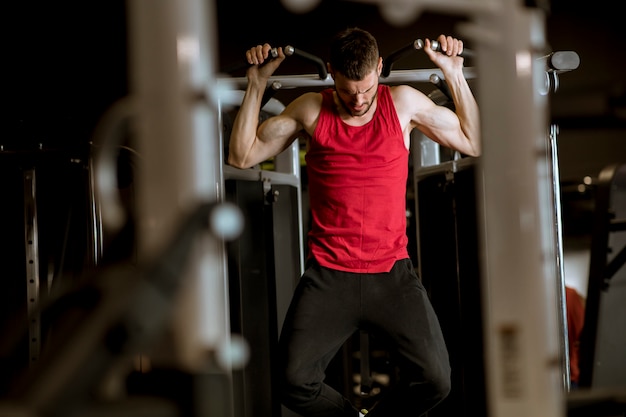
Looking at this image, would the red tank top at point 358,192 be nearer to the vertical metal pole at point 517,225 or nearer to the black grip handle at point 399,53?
the black grip handle at point 399,53

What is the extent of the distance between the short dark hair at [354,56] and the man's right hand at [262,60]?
210 millimetres

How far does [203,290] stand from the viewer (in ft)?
3.23

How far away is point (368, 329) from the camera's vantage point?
274 centimetres

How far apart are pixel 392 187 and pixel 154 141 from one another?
1912mm

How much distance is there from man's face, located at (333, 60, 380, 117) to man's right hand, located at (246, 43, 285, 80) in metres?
0.24

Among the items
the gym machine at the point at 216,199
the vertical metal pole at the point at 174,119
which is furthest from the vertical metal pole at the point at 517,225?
the vertical metal pole at the point at 174,119

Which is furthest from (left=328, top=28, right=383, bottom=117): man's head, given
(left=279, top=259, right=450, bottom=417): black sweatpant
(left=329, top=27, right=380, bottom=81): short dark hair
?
(left=279, top=259, right=450, bottom=417): black sweatpant

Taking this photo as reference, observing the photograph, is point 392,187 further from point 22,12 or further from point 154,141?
point 22,12

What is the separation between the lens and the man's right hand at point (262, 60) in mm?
2629

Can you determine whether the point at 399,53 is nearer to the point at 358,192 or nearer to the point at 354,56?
the point at 354,56

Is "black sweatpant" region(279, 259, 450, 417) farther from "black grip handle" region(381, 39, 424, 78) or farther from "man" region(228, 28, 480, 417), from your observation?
"black grip handle" region(381, 39, 424, 78)

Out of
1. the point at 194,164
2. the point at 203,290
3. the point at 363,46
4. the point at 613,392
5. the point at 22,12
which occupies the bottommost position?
the point at 613,392

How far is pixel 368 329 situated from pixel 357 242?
1.04 ft

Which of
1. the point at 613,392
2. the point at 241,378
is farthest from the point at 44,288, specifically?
the point at 613,392
